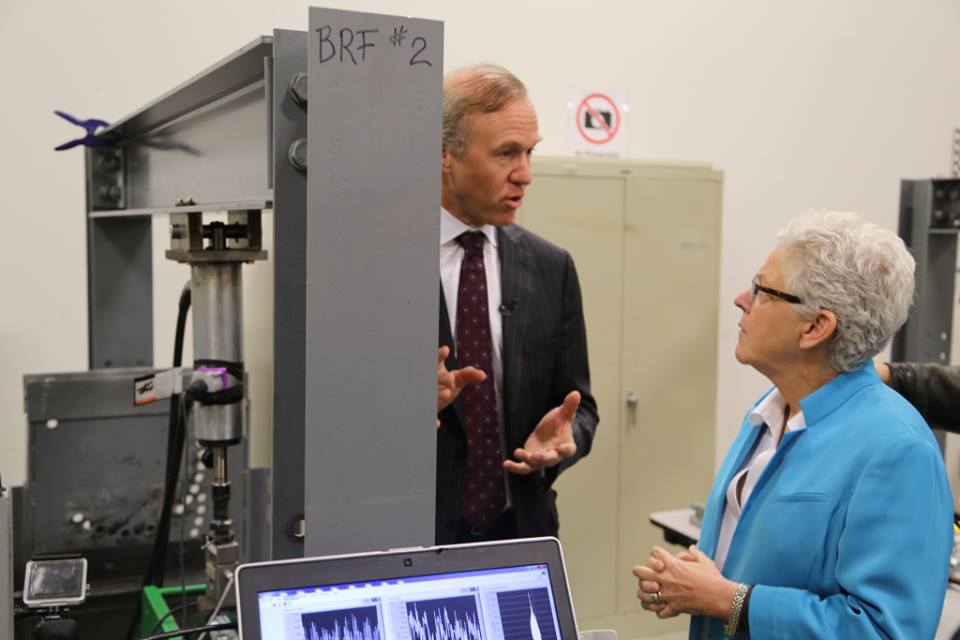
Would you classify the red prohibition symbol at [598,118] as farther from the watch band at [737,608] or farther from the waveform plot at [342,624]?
the waveform plot at [342,624]

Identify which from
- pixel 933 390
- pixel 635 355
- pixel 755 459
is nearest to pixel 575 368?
pixel 755 459

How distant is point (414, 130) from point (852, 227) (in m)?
0.71

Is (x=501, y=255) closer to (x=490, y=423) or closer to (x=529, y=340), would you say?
(x=529, y=340)

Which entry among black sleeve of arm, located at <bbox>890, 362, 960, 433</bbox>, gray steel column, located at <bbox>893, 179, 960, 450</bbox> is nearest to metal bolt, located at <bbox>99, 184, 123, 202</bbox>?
black sleeve of arm, located at <bbox>890, 362, 960, 433</bbox>

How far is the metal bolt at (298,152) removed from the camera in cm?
104

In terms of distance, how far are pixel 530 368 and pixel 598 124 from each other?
2.15 m

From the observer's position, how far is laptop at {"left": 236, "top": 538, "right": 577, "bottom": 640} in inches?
38.3

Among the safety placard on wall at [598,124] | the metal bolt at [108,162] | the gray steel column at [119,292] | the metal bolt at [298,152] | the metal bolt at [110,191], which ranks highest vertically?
the safety placard on wall at [598,124]

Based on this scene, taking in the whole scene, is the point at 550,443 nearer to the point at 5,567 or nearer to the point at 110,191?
the point at 5,567

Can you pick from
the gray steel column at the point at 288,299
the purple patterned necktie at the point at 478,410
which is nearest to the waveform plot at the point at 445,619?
the gray steel column at the point at 288,299

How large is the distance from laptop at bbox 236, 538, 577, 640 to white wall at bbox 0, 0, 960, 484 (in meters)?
2.36

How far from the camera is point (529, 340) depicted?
187cm

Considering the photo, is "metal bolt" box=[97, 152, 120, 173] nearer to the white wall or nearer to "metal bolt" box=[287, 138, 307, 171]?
the white wall

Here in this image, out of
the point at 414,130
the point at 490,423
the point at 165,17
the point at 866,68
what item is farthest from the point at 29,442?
the point at 866,68
